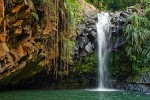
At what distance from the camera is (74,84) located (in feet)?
67.8

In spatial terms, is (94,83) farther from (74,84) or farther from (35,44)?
(35,44)

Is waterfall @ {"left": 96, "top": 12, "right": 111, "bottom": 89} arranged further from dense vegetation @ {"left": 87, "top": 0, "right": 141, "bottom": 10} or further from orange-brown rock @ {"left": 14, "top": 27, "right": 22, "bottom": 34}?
orange-brown rock @ {"left": 14, "top": 27, "right": 22, "bottom": 34}

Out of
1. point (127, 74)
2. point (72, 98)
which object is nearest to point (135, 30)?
point (127, 74)

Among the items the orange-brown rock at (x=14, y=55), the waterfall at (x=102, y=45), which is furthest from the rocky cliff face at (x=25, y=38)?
the waterfall at (x=102, y=45)

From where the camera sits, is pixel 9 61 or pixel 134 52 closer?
pixel 9 61

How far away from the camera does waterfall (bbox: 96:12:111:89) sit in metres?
20.5

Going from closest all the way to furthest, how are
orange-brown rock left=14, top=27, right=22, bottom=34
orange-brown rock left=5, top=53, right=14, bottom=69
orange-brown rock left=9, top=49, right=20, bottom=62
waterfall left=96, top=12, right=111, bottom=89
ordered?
orange-brown rock left=14, top=27, right=22, bottom=34
orange-brown rock left=5, top=53, right=14, bottom=69
orange-brown rock left=9, top=49, right=20, bottom=62
waterfall left=96, top=12, right=111, bottom=89

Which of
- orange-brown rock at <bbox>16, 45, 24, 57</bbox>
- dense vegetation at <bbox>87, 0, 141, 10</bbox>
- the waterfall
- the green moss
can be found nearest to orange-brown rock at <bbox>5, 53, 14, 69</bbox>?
orange-brown rock at <bbox>16, 45, 24, 57</bbox>

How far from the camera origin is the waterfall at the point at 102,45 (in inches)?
808

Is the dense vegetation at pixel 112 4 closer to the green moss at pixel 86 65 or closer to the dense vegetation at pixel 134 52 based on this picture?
the dense vegetation at pixel 134 52

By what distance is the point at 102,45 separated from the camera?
68.7ft

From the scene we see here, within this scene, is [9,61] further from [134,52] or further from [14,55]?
[134,52]

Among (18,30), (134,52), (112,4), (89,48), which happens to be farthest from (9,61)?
(112,4)

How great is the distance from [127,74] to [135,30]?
8.62ft
